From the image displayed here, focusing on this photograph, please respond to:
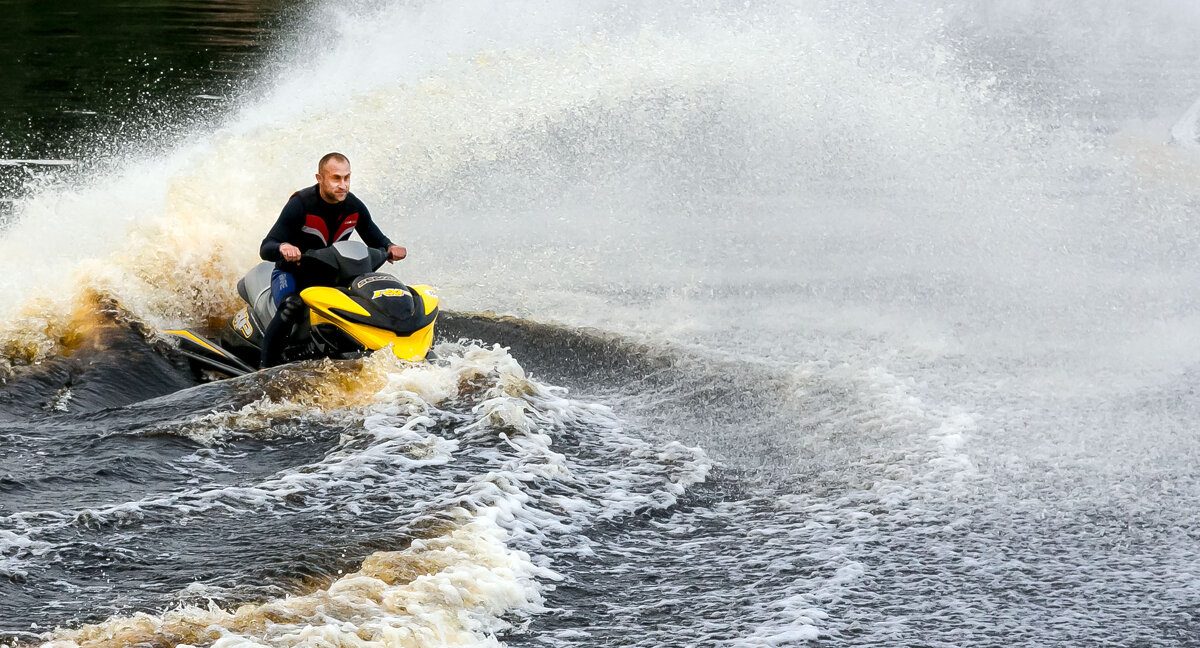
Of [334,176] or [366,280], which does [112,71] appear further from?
[366,280]

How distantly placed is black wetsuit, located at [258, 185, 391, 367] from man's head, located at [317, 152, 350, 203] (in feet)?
0.29

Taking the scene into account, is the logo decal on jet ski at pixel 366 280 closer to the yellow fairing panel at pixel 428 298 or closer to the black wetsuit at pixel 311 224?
the yellow fairing panel at pixel 428 298

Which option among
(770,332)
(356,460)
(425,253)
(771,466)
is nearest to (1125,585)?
(771,466)

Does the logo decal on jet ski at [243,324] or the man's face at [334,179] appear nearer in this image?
the man's face at [334,179]

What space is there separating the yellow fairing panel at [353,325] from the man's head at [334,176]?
68 centimetres

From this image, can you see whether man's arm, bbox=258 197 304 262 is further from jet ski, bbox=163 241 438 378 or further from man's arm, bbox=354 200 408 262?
man's arm, bbox=354 200 408 262

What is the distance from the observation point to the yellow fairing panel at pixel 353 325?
24.9 feet

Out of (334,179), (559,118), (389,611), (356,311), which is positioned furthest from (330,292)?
(559,118)

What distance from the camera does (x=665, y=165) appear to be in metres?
13.6

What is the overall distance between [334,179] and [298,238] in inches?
18.4

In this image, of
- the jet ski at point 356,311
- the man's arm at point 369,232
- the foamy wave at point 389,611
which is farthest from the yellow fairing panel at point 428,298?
the foamy wave at point 389,611

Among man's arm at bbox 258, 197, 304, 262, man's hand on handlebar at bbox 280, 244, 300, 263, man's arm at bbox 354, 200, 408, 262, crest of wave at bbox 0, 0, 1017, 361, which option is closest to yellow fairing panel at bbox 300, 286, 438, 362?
man's hand on handlebar at bbox 280, 244, 300, 263

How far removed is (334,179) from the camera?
790cm

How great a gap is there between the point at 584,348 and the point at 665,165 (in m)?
4.91
